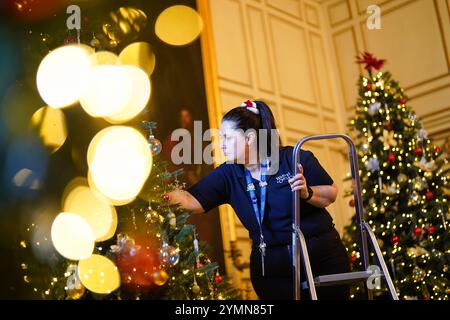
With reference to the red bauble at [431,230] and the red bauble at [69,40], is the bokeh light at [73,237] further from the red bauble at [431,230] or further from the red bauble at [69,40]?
the red bauble at [431,230]

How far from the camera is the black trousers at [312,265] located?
2609 millimetres

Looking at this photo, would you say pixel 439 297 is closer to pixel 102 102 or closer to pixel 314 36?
pixel 102 102

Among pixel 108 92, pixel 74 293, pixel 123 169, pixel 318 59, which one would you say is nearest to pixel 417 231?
pixel 108 92

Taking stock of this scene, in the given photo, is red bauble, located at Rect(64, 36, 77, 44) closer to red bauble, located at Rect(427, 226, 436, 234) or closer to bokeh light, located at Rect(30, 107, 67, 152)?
bokeh light, located at Rect(30, 107, 67, 152)

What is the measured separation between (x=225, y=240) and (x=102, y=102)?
1.74 m

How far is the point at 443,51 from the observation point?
6.24 m

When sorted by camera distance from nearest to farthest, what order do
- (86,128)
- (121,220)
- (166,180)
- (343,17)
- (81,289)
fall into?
1. (81,289)
2. (121,220)
3. (166,180)
4. (86,128)
5. (343,17)

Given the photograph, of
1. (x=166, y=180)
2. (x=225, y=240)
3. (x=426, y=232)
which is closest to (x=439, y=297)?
(x=426, y=232)

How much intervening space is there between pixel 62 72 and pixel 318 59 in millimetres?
4644

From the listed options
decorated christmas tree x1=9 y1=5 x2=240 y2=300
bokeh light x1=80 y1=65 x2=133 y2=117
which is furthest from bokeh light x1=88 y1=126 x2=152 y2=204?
bokeh light x1=80 y1=65 x2=133 y2=117

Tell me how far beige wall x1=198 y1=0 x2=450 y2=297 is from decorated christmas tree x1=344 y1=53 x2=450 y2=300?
1.34 m

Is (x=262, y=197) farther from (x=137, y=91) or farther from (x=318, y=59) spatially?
(x=318, y=59)

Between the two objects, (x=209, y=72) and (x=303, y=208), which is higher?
(x=209, y=72)

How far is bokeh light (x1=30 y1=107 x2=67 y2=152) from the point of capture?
293 cm
